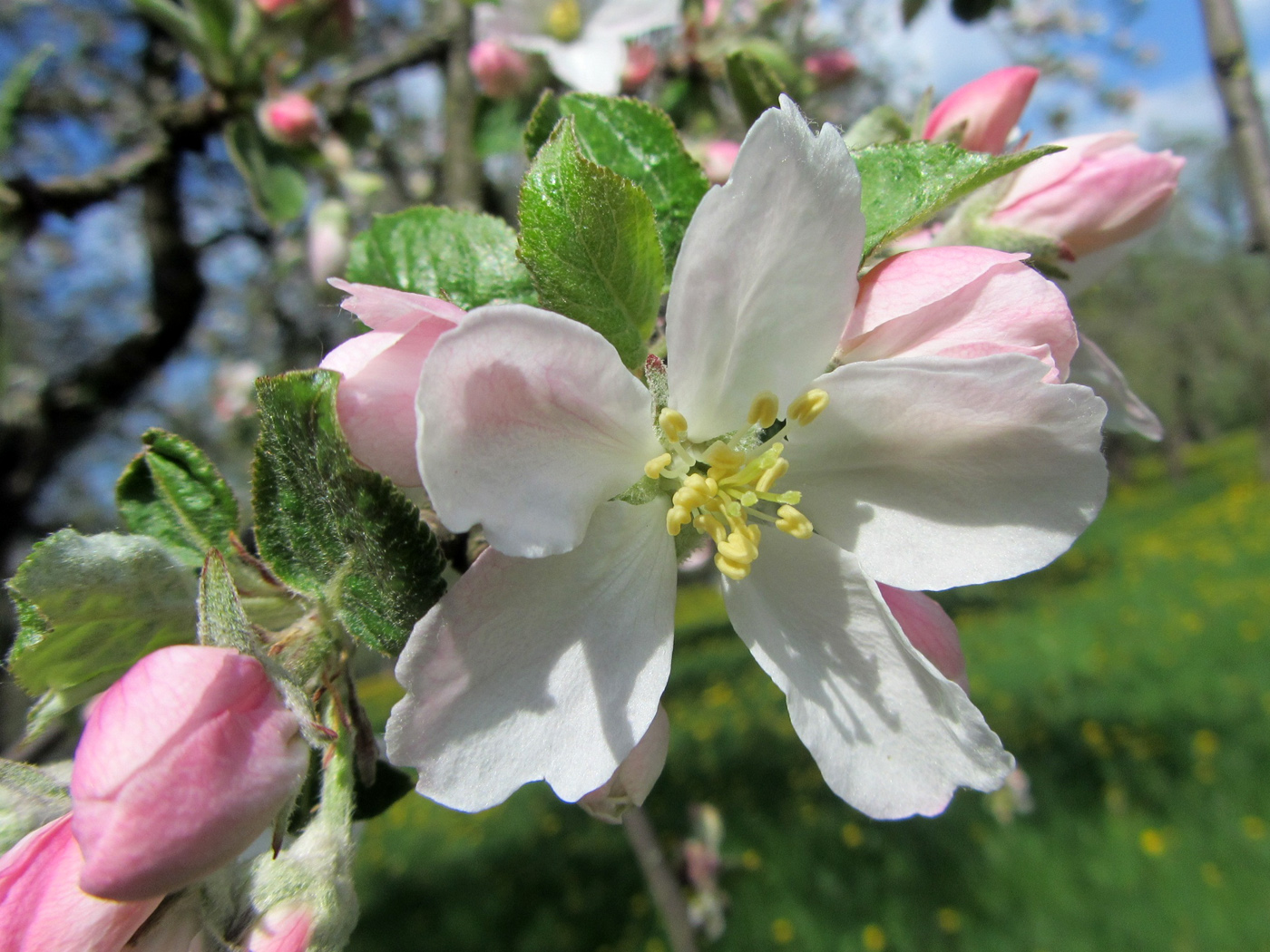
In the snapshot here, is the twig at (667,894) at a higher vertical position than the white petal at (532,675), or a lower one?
lower

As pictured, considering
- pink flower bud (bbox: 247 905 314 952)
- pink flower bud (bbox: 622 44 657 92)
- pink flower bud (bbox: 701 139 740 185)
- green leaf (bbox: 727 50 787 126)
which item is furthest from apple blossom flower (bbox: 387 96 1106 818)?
pink flower bud (bbox: 622 44 657 92)

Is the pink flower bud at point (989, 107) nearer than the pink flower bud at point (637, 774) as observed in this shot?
No

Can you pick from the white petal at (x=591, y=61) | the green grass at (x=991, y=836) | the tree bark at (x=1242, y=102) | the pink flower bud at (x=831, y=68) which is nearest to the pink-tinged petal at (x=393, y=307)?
the white petal at (x=591, y=61)

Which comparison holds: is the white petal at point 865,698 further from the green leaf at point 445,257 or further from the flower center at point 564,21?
the flower center at point 564,21

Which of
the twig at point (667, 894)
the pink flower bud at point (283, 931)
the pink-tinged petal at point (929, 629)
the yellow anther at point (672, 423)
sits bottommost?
the twig at point (667, 894)

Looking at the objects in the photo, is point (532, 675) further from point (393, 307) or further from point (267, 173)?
point (267, 173)

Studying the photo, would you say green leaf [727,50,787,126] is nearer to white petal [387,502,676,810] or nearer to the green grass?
white petal [387,502,676,810]

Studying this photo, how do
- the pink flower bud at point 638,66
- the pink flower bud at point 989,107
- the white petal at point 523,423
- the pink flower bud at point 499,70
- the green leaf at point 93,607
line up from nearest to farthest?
1. the white petal at point 523,423
2. the green leaf at point 93,607
3. the pink flower bud at point 989,107
4. the pink flower bud at point 499,70
5. the pink flower bud at point 638,66
